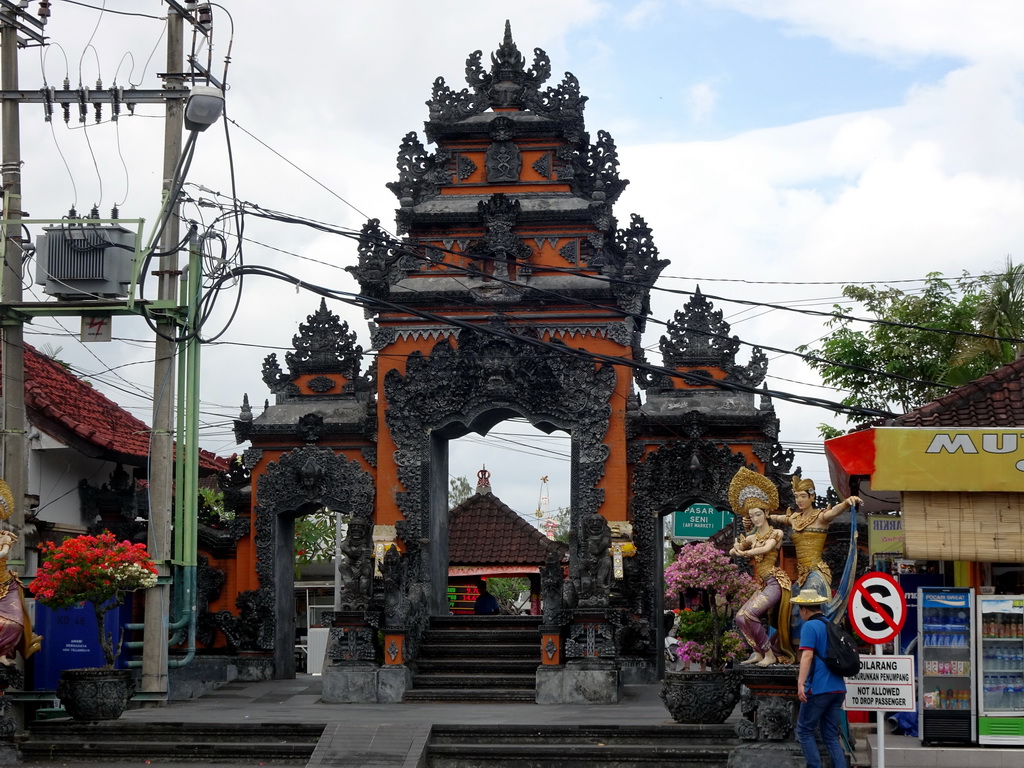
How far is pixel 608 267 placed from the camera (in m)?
22.8

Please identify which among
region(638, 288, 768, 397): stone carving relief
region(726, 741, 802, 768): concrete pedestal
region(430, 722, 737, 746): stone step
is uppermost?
region(638, 288, 768, 397): stone carving relief

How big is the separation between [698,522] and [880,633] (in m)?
20.9

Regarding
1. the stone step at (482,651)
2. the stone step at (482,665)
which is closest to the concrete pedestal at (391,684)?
the stone step at (482,665)

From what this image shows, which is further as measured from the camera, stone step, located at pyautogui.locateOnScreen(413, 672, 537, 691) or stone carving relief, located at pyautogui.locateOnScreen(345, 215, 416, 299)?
stone carving relief, located at pyautogui.locateOnScreen(345, 215, 416, 299)

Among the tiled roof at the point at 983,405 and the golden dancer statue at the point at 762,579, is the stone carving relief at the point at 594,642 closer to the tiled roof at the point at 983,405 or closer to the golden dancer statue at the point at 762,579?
the golden dancer statue at the point at 762,579

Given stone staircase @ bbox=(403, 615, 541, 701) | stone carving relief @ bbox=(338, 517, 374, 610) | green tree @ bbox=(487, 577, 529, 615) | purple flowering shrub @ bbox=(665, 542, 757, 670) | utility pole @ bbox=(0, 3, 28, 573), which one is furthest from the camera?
A: green tree @ bbox=(487, 577, 529, 615)

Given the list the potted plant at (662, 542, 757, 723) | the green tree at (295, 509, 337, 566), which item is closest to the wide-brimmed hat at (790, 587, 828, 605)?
the potted plant at (662, 542, 757, 723)

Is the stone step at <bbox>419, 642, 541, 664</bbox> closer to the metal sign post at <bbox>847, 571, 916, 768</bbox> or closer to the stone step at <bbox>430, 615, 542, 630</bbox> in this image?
the stone step at <bbox>430, 615, 542, 630</bbox>

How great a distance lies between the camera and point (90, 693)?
16.6 meters

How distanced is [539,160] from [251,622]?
29.7 ft

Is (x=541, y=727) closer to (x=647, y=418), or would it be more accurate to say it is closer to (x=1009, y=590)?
(x=1009, y=590)

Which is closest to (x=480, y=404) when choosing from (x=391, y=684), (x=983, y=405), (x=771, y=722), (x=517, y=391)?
(x=517, y=391)

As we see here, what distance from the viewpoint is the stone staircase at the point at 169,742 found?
15578 mm

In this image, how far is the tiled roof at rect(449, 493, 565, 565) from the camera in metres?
33.3
